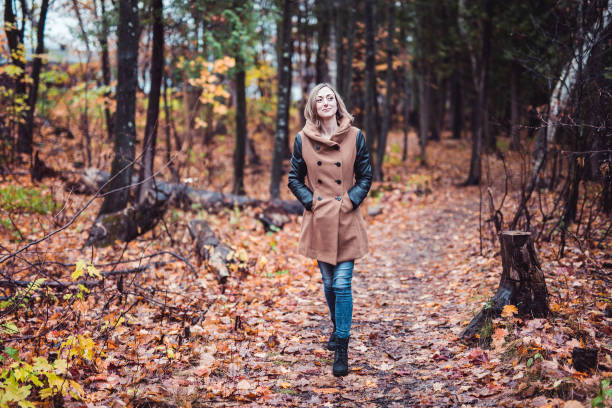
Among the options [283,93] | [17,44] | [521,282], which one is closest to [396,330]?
[521,282]

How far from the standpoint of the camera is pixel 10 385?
8.16 feet

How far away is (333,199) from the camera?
373 cm

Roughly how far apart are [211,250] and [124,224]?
211 cm

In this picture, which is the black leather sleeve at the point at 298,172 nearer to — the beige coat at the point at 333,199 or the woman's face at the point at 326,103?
the beige coat at the point at 333,199

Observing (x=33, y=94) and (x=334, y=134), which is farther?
(x=33, y=94)

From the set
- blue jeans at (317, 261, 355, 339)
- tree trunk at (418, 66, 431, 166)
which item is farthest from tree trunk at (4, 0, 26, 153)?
tree trunk at (418, 66, 431, 166)

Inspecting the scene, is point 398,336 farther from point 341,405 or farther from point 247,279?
point 247,279

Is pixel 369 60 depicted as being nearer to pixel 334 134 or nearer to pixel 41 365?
pixel 334 134

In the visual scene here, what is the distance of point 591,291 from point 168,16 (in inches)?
364

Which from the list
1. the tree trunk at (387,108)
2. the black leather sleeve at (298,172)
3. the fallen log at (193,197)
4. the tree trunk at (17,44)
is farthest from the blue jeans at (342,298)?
the tree trunk at (387,108)

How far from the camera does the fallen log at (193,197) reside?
31.0 ft

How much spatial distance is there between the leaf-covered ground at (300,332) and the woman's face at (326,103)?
2258 millimetres

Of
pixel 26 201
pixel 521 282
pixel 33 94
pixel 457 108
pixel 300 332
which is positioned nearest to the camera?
pixel 521 282

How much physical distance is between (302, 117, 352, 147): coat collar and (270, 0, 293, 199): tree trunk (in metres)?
7.29
